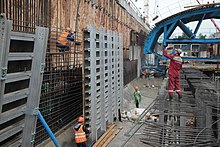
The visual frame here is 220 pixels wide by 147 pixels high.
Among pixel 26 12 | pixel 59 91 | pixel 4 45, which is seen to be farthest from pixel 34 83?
pixel 59 91

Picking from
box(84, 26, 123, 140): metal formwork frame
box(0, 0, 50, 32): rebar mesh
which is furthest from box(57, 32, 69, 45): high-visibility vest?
box(84, 26, 123, 140): metal formwork frame

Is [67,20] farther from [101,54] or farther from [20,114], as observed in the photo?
[20,114]

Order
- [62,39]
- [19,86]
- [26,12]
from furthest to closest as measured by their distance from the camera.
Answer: [62,39], [26,12], [19,86]

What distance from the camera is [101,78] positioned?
22.3 feet

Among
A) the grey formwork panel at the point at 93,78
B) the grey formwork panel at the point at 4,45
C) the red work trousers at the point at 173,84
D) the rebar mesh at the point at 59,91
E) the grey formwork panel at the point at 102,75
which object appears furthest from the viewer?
the grey formwork panel at the point at 102,75

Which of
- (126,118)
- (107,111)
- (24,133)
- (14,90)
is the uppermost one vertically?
(14,90)

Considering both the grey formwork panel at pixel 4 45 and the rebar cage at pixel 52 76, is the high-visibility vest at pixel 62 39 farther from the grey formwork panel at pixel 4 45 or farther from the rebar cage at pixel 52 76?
the grey formwork panel at pixel 4 45

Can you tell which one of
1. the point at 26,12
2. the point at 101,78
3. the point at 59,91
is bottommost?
the point at 59,91

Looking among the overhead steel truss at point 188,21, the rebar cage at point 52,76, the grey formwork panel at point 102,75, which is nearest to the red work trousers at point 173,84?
the grey formwork panel at point 102,75

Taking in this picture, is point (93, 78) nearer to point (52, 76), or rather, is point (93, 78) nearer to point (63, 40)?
point (52, 76)

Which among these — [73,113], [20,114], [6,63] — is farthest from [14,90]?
[73,113]

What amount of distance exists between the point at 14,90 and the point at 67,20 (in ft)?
20.0

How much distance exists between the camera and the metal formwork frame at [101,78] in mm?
6059

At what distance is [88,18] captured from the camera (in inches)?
400
